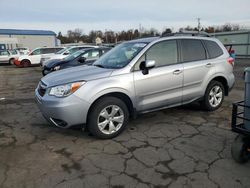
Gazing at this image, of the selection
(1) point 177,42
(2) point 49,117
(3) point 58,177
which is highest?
(1) point 177,42

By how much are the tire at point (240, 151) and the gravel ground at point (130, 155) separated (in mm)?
92

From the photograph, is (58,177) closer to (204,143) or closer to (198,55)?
(204,143)

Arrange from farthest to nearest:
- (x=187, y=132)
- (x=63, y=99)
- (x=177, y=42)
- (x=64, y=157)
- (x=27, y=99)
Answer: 1. (x=27, y=99)
2. (x=177, y=42)
3. (x=187, y=132)
4. (x=63, y=99)
5. (x=64, y=157)

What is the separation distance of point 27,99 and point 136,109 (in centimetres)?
449

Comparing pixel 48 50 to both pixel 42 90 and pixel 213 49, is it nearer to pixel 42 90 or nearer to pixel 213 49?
pixel 42 90

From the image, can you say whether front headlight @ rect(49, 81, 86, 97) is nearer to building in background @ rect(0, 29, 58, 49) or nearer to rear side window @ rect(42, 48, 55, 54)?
rear side window @ rect(42, 48, 55, 54)

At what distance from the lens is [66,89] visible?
4.01 meters

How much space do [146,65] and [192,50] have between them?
145cm

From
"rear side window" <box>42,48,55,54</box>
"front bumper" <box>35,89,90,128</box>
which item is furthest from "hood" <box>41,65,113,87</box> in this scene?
"rear side window" <box>42,48,55,54</box>

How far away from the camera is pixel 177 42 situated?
16.6ft

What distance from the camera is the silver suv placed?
158 inches

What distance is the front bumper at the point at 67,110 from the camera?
154 inches

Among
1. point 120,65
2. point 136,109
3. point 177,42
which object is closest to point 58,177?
point 136,109

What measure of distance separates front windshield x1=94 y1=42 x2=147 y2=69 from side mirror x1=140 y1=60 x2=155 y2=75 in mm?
256
